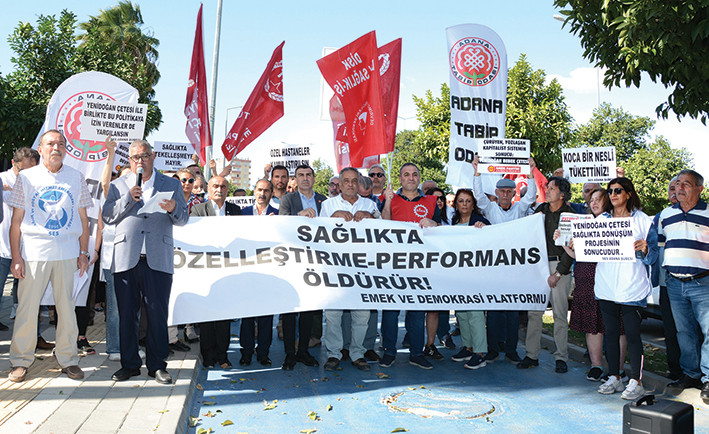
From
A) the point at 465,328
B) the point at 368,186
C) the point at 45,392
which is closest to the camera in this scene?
the point at 45,392

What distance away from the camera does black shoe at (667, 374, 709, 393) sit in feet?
19.8

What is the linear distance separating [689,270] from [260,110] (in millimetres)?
7566

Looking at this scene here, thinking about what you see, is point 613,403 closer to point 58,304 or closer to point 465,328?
point 465,328

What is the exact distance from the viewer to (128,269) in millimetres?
5590

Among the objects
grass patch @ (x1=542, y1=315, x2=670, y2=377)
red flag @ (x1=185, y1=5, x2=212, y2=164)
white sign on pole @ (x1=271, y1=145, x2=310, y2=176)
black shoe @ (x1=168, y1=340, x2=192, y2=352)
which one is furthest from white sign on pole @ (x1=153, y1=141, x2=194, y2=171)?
grass patch @ (x1=542, y1=315, x2=670, y2=377)

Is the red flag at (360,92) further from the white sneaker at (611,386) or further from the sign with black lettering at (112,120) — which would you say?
the white sneaker at (611,386)

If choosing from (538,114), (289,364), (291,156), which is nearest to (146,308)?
(289,364)

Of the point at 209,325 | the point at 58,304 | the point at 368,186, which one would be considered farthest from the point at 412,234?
the point at 58,304

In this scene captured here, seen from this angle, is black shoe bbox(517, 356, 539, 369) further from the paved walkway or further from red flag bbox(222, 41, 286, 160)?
red flag bbox(222, 41, 286, 160)

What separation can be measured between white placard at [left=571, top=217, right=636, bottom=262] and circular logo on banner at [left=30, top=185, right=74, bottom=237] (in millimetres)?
4967

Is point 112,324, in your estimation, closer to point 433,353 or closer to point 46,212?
point 46,212

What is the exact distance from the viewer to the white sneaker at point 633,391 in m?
5.96

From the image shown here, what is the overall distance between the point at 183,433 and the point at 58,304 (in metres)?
1.90

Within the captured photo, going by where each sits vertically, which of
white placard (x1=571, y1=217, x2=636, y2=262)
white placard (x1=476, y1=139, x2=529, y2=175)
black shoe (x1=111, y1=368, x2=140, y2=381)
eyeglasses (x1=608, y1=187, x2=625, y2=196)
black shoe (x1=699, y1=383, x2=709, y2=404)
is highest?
white placard (x1=476, y1=139, x2=529, y2=175)
